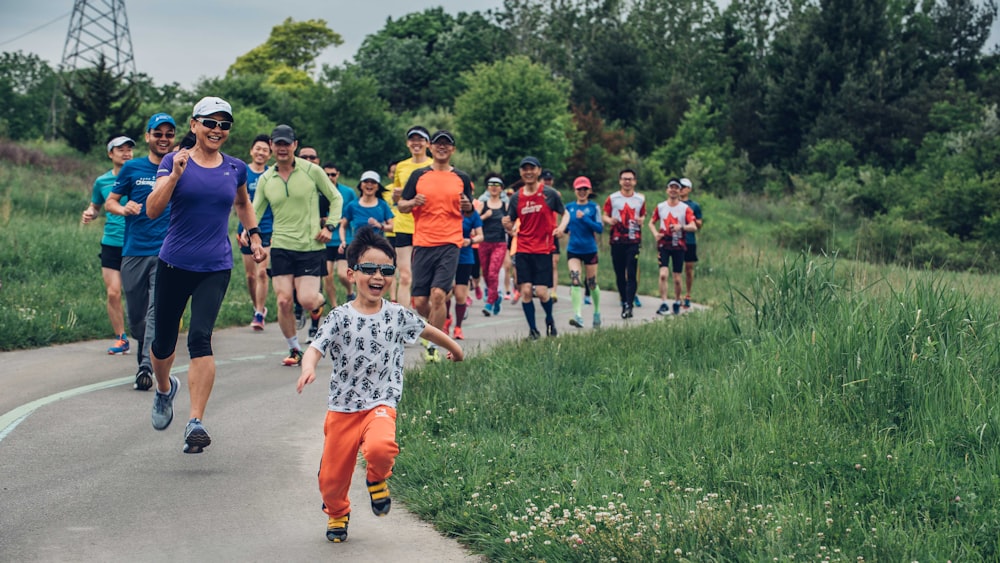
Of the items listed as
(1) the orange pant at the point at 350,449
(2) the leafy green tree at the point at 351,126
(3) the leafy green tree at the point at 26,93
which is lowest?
(1) the orange pant at the point at 350,449

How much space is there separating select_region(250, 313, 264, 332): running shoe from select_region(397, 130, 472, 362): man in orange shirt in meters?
3.59

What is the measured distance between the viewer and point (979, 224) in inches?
1335

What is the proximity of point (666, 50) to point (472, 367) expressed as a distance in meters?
74.2

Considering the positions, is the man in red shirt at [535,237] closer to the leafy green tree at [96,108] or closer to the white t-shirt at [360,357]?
the white t-shirt at [360,357]

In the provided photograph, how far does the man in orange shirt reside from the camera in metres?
10.8

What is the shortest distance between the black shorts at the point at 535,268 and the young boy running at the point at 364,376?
24.1 feet

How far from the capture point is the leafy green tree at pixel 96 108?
1515 inches

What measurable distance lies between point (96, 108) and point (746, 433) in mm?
37359

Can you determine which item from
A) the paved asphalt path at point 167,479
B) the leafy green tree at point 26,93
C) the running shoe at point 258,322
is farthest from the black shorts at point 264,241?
the leafy green tree at point 26,93

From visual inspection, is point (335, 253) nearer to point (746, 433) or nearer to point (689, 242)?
point (689, 242)

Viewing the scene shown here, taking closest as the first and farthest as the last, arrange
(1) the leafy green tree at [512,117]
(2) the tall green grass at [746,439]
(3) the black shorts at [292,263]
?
(2) the tall green grass at [746,439]
(3) the black shorts at [292,263]
(1) the leafy green tree at [512,117]

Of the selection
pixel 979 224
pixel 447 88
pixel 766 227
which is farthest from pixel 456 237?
pixel 447 88

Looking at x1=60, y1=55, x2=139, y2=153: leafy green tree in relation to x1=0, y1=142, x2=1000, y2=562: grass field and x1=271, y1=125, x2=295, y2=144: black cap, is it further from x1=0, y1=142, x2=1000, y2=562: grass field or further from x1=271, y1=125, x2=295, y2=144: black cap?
x1=0, y1=142, x2=1000, y2=562: grass field

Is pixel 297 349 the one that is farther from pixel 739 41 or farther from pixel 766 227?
pixel 739 41
